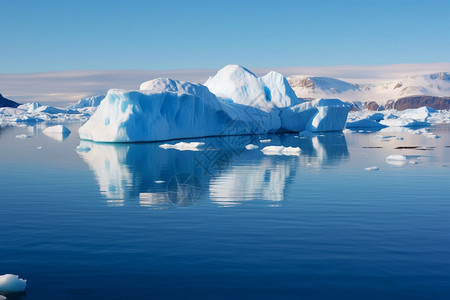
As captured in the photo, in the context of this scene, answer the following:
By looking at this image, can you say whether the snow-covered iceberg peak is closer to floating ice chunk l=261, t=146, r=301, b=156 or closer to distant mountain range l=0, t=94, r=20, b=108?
floating ice chunk l=261, t=146, r=301, b=156

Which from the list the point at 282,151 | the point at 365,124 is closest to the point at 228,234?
the point at 282,151

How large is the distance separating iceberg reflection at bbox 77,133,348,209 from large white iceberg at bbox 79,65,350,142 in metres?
2.58

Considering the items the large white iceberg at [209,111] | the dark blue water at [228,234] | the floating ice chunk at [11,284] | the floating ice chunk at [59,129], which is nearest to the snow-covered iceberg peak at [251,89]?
the large white iceberg at [209,111]

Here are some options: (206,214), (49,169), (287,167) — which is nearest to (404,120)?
(287,167)

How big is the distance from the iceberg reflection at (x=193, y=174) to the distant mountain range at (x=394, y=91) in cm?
11723

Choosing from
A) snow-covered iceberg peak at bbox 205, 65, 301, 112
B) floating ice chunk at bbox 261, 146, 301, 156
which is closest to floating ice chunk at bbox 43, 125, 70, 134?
snow-covered iceberg peak at bbox 205, 65, 301, 112

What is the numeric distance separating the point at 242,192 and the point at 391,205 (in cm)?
300

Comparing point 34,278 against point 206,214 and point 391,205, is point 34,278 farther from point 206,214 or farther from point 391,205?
point 391,205

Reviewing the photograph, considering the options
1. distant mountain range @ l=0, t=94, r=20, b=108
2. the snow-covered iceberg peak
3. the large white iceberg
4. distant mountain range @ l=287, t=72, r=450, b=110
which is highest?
distant mountain range @ l=287, t=72, r=450, b=110

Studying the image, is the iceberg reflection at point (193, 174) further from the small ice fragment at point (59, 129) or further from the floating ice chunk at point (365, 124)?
the floating ice chunk at point (365, 124)

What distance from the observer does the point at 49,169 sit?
1480cm

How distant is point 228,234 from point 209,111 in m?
22.7

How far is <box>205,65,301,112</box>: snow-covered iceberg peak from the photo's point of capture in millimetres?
34719

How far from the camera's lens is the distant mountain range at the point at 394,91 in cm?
13675
